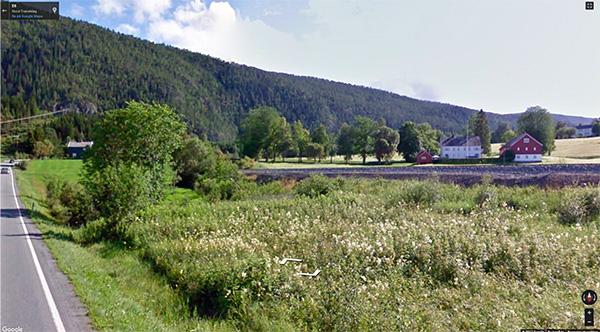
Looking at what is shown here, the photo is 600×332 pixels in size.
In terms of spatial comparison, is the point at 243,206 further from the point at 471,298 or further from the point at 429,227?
the point at 471,298

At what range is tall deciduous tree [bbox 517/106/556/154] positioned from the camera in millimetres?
31802

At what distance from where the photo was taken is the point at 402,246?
490 inches

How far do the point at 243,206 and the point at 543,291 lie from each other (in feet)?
54.0

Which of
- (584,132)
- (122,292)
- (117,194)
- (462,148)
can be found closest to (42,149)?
(462,148)

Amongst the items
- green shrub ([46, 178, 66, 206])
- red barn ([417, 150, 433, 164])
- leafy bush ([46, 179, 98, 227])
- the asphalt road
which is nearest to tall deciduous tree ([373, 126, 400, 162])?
red barn ([417, 150, 433, 164])

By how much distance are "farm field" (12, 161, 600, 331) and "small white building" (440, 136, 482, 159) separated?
51685mm

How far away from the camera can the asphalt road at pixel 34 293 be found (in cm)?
819

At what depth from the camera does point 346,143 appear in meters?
99.2

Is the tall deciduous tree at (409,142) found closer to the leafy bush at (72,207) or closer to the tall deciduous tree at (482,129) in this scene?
the tall deciduous tree at (482,129)

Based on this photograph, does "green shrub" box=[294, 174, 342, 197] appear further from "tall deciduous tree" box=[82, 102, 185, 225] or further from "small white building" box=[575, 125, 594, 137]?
"small white building" box=[575, 125, 594, 137]

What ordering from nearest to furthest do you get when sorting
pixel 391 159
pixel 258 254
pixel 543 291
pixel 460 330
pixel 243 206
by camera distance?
pixel 460 330, pixel 543 291, pixel 258 254, pixel 243 206, pixel 391 159

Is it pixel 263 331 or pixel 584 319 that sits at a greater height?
pixel 584 319

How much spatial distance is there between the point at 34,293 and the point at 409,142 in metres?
76.9

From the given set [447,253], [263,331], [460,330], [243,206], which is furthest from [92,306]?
[243,206]
